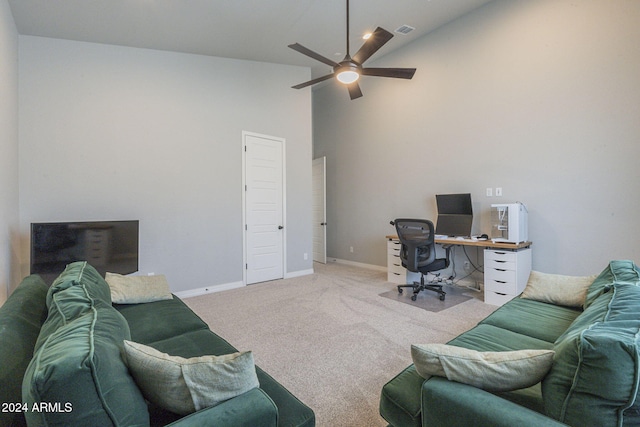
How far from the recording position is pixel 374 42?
291 cm

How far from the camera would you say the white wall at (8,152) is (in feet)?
→ 8.56

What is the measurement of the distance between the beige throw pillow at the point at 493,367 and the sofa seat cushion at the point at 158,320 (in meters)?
1.61

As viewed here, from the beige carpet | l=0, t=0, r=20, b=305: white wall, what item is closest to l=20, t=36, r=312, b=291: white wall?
l=0, t=0, r=20, b=305: white wall

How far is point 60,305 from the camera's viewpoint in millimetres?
1159

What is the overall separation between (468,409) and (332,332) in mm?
2092

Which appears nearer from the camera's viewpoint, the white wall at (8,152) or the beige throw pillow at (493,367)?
the beige throw pillow at (493,367)

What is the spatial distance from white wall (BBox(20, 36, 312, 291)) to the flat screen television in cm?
39

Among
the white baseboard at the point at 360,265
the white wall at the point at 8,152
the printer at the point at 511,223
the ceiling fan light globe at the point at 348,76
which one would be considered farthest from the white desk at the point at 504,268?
the white wall at the point at 8,152

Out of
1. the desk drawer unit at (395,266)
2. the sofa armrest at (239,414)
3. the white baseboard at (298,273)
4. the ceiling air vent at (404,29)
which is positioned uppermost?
the ceiling air vent at (404,29)

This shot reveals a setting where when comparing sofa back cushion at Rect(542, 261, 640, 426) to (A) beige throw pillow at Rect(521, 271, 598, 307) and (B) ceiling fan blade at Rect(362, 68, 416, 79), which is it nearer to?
(A) beige throw pillow at Rect(521, 271, 598, 307)

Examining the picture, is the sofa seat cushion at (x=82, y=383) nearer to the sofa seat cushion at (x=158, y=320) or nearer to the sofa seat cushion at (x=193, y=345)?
the sofa seat cushion at (x=193, y=345)

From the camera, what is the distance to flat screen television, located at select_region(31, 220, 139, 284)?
2924 mm

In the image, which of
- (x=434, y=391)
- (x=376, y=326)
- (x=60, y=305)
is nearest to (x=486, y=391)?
(x=434, y=391)

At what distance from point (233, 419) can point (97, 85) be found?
169 inches
